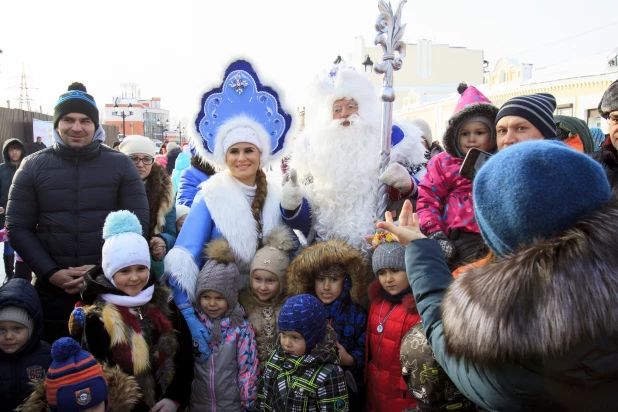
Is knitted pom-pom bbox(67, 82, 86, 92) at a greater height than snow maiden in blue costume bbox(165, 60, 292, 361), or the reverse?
knitted pom-pom bbox(67, 82, 86, 92)

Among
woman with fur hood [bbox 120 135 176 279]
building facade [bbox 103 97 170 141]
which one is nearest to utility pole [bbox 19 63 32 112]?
building facade [bbox 103 97 170 141]

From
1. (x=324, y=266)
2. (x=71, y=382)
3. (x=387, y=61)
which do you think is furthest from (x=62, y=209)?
(x=387, y=61)

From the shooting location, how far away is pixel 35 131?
15.1 meters

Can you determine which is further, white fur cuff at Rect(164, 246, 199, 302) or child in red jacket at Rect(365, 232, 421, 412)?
white fur cuff at Rect(164, 246, 199, 302)

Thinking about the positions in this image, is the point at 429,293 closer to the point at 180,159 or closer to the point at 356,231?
the point at 356,231

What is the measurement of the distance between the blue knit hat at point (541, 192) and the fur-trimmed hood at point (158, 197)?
9.56 ft

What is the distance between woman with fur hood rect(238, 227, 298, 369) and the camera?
2850mm

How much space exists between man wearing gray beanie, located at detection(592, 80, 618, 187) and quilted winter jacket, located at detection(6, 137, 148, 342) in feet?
9.71

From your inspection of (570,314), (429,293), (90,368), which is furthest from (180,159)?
(570,314)

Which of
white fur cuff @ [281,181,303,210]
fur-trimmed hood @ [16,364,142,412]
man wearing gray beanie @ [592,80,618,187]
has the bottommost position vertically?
fur-trimmed hood @ [16,364,142,412]

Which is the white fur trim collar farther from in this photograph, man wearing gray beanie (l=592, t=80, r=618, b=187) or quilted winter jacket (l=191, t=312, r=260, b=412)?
man wearing gray beanie (l=592, t=80, r=618, b=187)

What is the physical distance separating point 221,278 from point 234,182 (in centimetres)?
71

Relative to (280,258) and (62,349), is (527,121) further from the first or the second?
(62,349)

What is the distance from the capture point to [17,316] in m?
2.41
